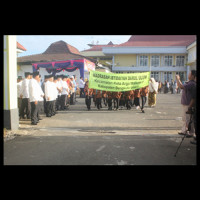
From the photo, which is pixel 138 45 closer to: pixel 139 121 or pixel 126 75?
pixel 126 75

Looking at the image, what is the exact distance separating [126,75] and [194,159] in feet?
25.3

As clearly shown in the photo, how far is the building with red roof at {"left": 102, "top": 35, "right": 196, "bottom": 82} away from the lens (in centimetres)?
4234

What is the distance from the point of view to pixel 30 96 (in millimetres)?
8680

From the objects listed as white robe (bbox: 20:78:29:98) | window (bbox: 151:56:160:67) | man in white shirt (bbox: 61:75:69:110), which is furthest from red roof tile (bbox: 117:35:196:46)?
white robe (bbox: 20:78:29:98)

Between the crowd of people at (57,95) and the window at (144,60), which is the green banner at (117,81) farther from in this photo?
the window at (144,60)

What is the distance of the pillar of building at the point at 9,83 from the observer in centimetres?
714

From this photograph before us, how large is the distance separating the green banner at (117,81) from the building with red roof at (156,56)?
3106 cm

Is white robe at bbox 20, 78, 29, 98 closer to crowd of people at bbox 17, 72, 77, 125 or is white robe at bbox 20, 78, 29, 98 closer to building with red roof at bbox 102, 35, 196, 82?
crowd of people at bbox 17, 72, 77, 125

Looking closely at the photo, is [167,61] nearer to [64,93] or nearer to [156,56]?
[156,56]

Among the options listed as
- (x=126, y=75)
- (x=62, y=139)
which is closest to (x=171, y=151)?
(x=62, y=139)

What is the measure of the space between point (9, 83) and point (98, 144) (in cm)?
345

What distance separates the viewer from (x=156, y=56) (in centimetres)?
4350

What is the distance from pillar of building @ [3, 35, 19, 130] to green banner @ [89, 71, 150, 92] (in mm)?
5104

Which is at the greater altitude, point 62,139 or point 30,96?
point 30,96
